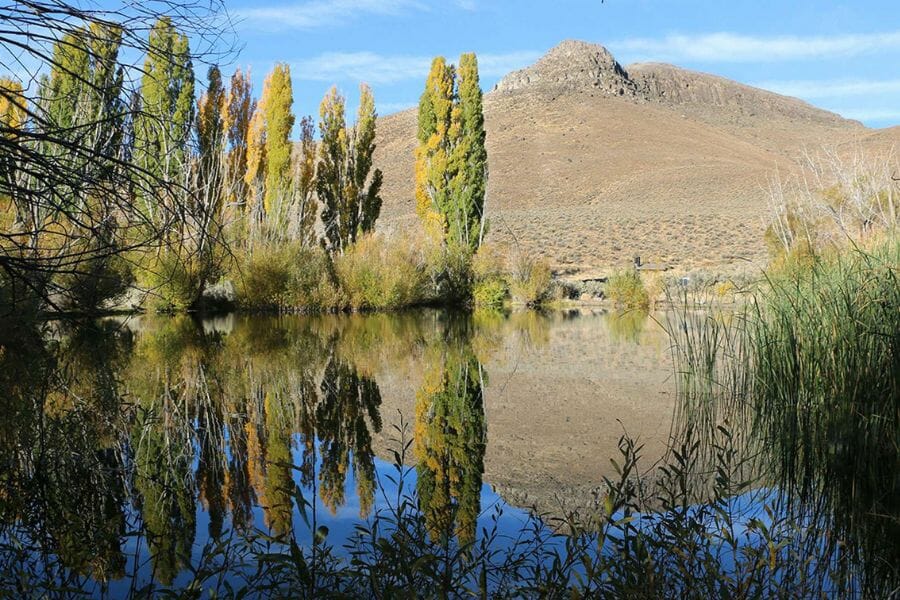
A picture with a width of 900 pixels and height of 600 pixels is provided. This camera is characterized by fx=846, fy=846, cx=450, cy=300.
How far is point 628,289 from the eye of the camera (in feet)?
73.7

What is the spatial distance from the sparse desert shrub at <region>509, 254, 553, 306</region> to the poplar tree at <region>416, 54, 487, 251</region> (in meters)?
1.42

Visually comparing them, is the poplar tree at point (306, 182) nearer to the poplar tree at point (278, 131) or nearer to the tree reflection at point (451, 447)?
the poplar tree at point (278, 131)

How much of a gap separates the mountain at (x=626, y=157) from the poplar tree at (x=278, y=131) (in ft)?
11.6

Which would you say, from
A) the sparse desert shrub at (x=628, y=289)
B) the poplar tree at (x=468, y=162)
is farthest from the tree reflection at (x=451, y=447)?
the poplar tree at (x=468, y=162)

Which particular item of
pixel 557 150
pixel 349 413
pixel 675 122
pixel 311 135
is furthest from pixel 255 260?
pixel 675 122

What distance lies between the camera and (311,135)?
25.5 meters

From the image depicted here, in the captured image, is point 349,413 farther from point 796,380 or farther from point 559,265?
point 559,265

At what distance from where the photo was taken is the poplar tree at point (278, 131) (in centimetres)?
2414

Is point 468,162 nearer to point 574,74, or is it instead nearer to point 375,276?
point 375,276

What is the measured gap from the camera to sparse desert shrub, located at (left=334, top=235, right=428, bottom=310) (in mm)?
20078

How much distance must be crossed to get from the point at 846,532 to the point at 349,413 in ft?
13.5

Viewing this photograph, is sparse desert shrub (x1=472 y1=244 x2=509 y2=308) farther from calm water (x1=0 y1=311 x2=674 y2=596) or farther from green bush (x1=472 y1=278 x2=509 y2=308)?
calm water (x1=0 y1=311 x2=674 y2=596)

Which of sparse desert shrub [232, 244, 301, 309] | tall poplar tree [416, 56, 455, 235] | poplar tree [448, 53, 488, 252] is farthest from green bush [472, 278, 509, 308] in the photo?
sparse desert shrub [232, 244, 301, 309]

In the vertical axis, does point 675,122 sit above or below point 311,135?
above
